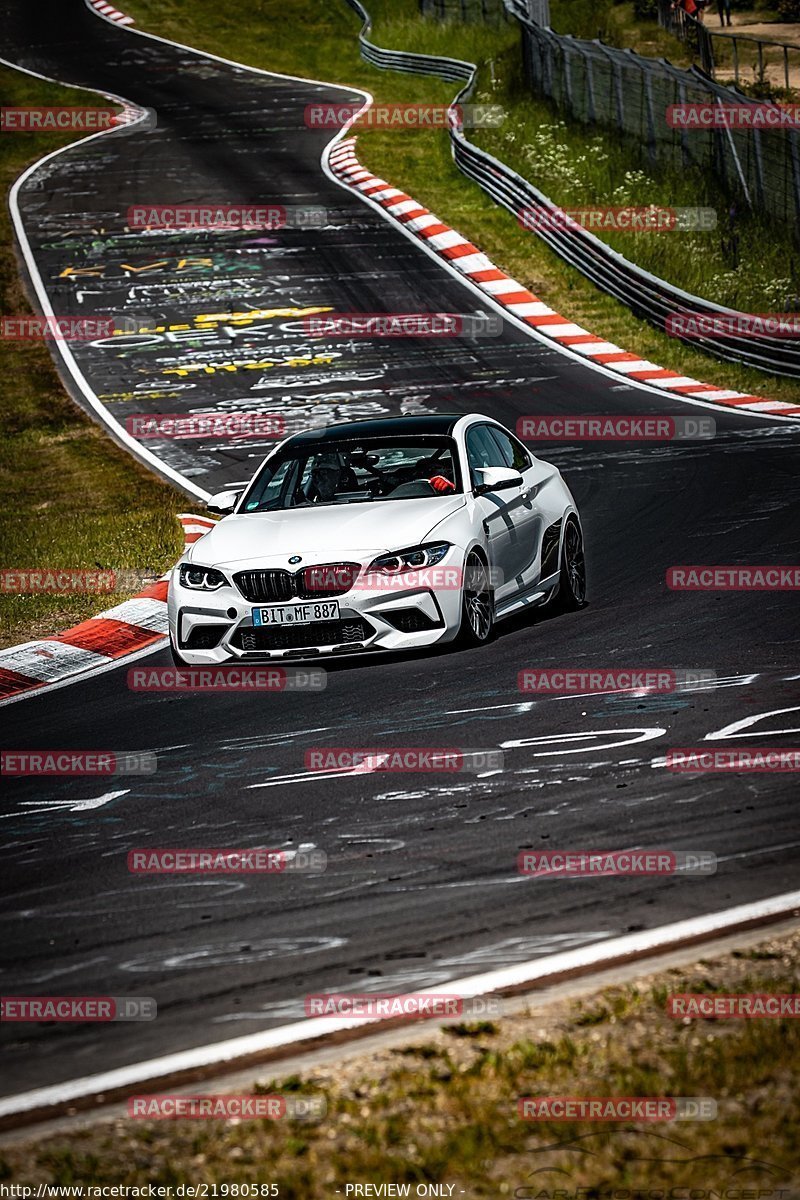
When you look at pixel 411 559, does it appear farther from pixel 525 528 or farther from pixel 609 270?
pixel 609 270

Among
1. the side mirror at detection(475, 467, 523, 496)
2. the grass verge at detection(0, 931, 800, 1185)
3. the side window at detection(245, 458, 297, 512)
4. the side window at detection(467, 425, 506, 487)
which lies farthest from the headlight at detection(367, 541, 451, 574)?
the grass verge at detection(0, 931, 800, 1185)

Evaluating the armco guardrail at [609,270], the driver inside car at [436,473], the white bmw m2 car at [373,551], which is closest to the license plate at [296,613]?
the white bmw m2 car at [373,551]

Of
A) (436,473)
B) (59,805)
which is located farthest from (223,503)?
(59,805)

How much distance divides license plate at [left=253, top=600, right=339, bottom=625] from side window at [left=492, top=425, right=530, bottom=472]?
258cm

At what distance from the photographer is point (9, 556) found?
15375 millimetres

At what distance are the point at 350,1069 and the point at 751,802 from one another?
2.81 meters

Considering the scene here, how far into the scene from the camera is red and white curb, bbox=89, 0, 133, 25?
193 feet

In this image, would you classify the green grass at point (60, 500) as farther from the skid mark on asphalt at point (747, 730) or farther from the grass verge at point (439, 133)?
the grass verge at point (439, 133)

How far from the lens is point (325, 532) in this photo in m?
10.6

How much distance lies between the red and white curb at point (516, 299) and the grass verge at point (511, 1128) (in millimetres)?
15761

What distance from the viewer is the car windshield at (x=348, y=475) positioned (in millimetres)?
11289

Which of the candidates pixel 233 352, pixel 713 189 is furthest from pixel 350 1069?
pixel 713 189

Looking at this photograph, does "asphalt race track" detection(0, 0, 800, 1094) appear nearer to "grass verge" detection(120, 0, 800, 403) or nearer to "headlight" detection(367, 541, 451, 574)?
"headlight" detection(367, 541, 451, 574)

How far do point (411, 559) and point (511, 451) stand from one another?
2373 millimetres
